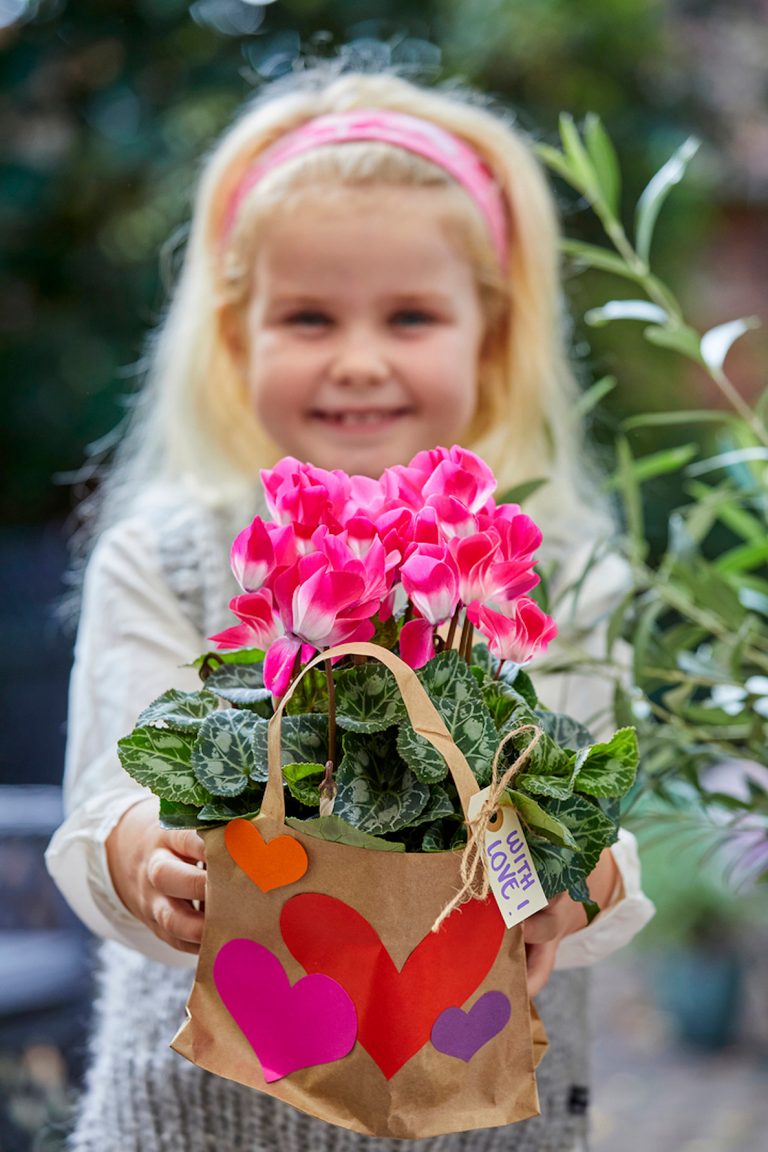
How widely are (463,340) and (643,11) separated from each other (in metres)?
2.56

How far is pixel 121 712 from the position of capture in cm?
100

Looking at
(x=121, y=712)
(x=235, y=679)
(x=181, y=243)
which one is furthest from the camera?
(x=181, y=243)

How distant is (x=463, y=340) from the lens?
109 centimetres

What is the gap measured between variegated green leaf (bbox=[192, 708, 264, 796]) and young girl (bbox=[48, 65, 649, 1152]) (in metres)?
0.18

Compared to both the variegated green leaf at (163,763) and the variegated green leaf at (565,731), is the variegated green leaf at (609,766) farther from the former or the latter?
the variegated green leaf at (163,763)

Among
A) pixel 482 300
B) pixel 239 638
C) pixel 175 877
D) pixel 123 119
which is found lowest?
pixel 175 877

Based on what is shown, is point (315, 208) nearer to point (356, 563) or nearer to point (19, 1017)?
point (356, 563)

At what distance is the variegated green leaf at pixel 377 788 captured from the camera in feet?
2.06

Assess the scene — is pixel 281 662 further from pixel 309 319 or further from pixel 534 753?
pixel 309 319

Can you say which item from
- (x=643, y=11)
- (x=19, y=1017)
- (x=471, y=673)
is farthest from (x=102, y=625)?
(x=643, y=11)

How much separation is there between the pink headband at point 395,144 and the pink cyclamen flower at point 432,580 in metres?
0.59

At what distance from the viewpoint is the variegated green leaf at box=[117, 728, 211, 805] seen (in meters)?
0.65

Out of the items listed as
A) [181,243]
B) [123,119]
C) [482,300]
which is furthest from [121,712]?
[123,119]

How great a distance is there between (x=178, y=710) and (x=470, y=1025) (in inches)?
8.4
